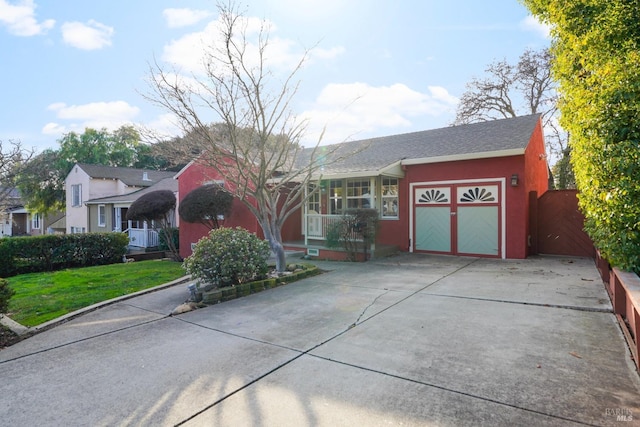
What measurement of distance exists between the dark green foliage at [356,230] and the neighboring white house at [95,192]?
1817 cm

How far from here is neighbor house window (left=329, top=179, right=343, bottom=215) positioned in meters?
13.2

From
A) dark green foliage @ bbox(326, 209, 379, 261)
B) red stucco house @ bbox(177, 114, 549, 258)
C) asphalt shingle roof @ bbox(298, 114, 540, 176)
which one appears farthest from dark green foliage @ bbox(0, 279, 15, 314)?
dark green foliage @ bbox(326, 209, 379, 261)

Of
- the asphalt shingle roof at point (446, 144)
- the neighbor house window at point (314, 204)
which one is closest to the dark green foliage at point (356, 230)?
the asphalt shingle roof at point (446, 144)

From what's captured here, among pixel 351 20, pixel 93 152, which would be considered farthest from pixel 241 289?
pixel 93 152

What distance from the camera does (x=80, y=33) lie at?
8914mm

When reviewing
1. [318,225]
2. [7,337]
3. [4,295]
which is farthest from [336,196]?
[7,337]

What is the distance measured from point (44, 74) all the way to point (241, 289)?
10.1m

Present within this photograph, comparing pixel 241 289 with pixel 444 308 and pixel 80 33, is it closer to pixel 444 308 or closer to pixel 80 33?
pixel 444 308

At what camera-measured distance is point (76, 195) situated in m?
25.0

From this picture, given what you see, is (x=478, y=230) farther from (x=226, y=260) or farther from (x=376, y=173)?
(x=226, y=260)

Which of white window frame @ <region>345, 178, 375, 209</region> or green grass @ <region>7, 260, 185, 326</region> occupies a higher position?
white window frame @ <region>345, 178, 375, 209</region>

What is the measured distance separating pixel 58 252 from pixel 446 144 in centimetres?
1449

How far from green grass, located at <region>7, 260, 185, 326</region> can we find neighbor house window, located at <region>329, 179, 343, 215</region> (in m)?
5.98

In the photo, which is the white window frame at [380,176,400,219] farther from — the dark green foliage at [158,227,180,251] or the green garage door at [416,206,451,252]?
the dark green foliage at [158,227,180,251]
